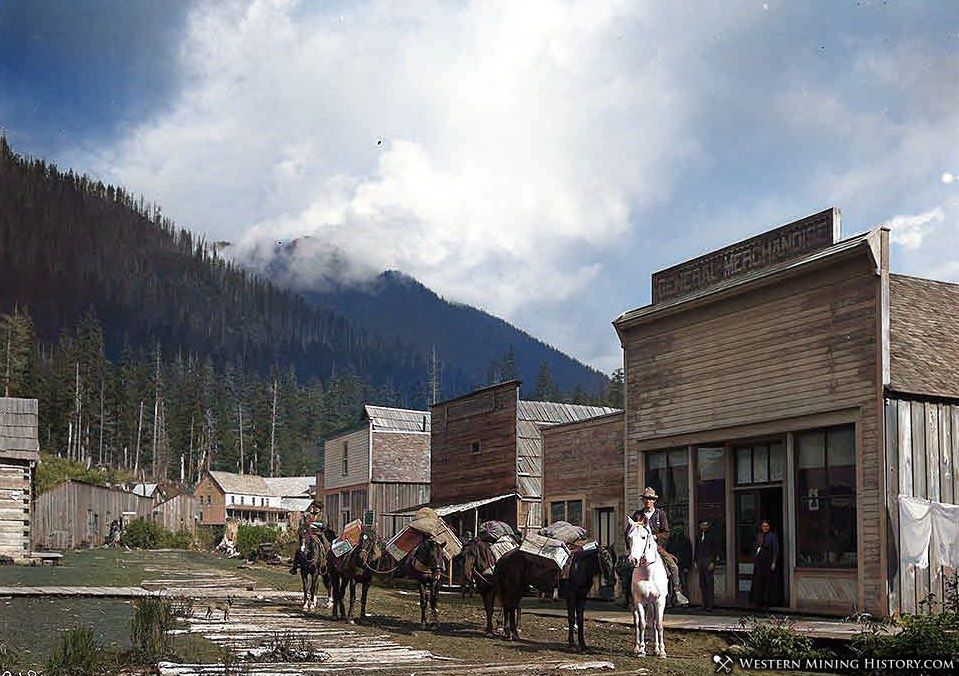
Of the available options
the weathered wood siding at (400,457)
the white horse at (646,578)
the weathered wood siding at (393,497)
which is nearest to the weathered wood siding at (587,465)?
the white horse at (646,578)

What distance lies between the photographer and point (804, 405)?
2234 centimetres

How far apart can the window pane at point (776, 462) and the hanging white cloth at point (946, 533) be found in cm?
361

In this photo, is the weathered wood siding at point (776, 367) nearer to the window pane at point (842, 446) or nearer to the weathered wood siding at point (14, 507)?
the window pane at point (842, 446)

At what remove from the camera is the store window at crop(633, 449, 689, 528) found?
86.2 ft

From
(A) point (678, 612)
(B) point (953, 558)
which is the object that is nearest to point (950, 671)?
(B) point (953, 558)

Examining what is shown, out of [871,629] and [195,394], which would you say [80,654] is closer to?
[871,629]

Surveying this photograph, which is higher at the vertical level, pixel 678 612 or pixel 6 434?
pixel 6 434

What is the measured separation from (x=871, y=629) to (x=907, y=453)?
4.62 m

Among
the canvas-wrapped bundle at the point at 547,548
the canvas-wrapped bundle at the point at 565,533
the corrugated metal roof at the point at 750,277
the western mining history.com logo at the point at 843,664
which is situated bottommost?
the western mining history.com logo at the point at 843,664

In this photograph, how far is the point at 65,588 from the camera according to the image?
89.0ft

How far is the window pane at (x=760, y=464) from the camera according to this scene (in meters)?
24.1

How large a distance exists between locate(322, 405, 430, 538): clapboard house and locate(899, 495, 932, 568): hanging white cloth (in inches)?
1390

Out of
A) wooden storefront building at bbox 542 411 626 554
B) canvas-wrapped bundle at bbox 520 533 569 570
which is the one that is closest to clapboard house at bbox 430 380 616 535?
wooden storefront building at bbox 542 411 626 554

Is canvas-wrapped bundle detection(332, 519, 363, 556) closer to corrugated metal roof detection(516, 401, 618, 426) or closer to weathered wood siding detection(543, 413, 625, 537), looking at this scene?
weathered wood siding detection(543, 413, 625, 537)
